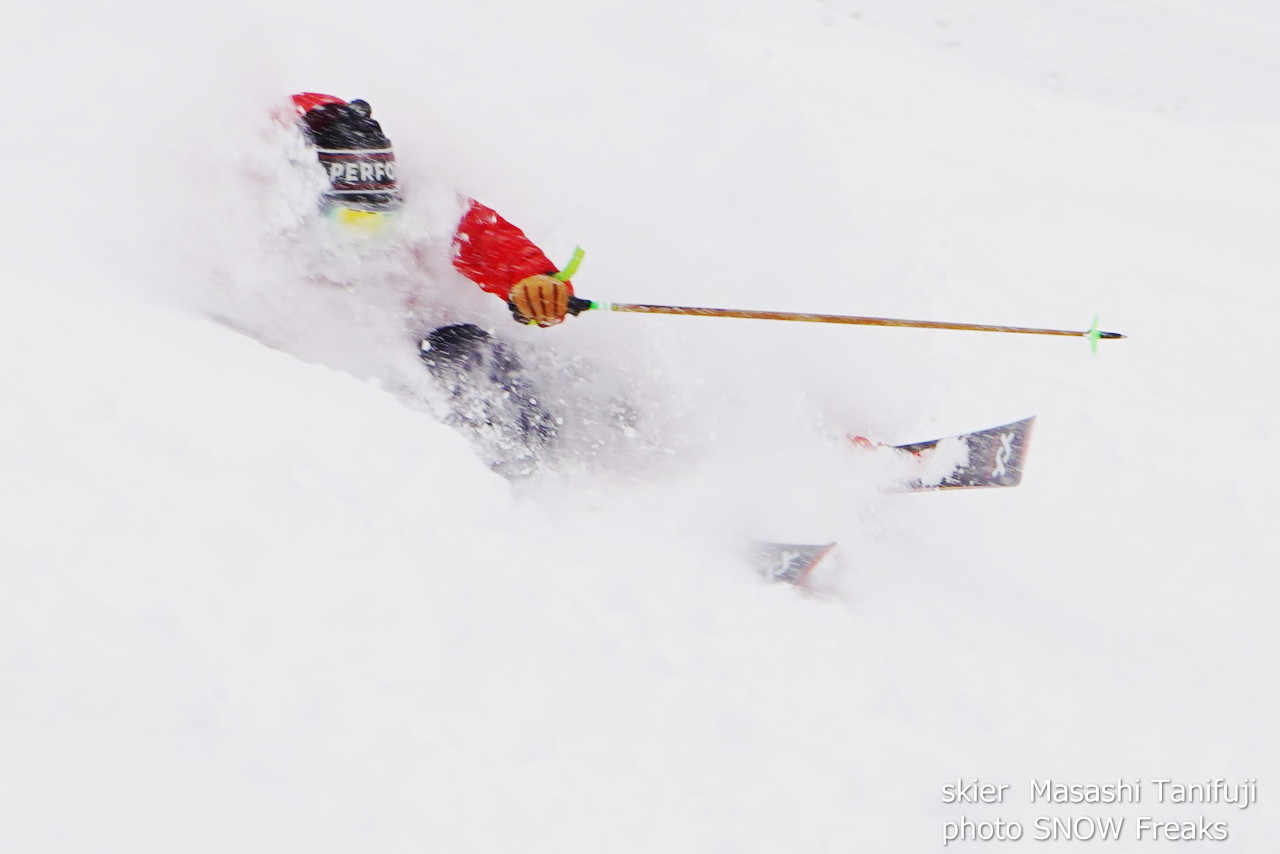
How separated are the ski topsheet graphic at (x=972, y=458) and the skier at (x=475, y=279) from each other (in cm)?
131

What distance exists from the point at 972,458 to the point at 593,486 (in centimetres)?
139

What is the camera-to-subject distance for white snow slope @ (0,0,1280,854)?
6.33 ft

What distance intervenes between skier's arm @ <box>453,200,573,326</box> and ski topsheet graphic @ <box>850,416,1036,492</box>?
1339mm

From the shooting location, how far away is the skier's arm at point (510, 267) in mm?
3189

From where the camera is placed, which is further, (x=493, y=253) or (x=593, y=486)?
(x=493, y=253)

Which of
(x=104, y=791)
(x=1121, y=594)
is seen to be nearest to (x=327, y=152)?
(x=104, y=791)

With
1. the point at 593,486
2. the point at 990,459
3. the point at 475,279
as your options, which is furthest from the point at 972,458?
the point at 475,279

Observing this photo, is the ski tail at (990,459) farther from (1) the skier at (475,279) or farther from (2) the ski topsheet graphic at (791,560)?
(1) the skier at (475,279)

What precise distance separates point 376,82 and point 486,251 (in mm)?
1013

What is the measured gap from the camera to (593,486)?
10.7ft

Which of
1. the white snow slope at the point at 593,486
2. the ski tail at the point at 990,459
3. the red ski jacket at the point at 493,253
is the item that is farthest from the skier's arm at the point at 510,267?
the ski tail at the point at 990,459

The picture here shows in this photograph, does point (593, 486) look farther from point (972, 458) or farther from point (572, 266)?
point (972, 458)

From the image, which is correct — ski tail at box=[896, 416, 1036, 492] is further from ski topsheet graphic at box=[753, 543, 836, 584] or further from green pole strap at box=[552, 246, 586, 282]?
green pole strap at box=[552, 246, 586, 282]

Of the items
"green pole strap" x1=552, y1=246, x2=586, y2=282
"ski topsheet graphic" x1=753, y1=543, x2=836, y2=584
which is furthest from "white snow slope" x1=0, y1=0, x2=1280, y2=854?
"green pole strap" x1=552, y1=246, x2=586, y2=282
